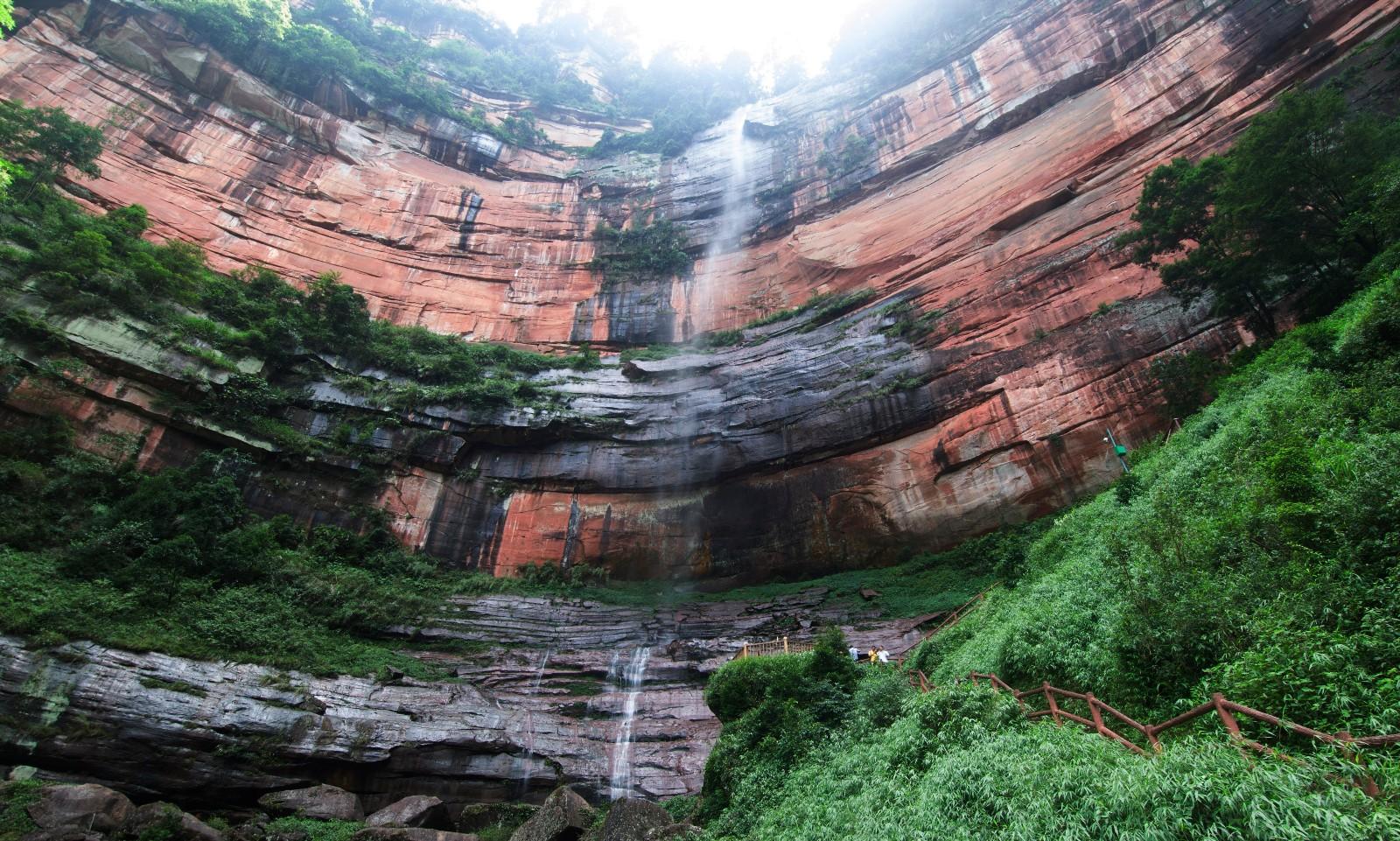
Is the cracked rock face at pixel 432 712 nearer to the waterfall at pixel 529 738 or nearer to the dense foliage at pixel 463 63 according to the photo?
the waterfall at pixel 529 738

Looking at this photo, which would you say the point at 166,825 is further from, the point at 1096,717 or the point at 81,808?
the point at 1096,717

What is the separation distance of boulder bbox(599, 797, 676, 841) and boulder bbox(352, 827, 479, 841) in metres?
2.97

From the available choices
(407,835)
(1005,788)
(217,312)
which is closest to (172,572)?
(407,835)

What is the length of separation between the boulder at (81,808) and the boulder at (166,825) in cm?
15

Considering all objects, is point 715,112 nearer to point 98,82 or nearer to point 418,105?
point 418,105

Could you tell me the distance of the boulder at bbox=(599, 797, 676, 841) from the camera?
9000mm

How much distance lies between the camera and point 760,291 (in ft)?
95.3

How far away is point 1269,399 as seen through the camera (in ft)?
29.7

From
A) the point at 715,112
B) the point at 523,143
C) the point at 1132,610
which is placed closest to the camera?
the point at 1132,610

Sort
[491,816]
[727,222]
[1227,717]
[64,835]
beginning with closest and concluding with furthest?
[1227,717] → [64,835] → [491,816] → [727,222]

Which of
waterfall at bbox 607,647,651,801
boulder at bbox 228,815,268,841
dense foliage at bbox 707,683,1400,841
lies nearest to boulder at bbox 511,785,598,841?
waterfall at bbox 607,647,651,801

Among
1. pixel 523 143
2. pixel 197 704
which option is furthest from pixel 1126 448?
pixel 523 143

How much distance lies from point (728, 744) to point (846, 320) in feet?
55.9

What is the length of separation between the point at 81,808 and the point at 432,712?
5325 mm
